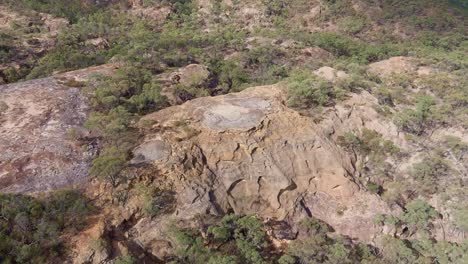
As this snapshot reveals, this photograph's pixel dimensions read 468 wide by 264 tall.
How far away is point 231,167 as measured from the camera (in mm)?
32562

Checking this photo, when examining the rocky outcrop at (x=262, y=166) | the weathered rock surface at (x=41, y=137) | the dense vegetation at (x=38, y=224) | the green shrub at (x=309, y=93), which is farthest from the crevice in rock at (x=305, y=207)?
the weathered rock surface at (x=41, y=137)

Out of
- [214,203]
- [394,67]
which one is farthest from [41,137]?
[394,67]

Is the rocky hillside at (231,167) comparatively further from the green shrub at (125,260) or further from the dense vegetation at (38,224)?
the green shrub at (125,260)

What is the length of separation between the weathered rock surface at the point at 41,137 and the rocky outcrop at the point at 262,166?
6.03 metres

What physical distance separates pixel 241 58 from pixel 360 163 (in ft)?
112

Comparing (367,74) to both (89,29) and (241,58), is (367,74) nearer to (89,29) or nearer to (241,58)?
(241,58)

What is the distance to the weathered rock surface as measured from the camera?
→ 2938 cm

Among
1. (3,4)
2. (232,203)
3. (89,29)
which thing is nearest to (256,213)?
(232,203)

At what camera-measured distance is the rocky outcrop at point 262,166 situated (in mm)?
31516

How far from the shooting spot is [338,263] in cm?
2628

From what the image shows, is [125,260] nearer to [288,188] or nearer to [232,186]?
[232,186]

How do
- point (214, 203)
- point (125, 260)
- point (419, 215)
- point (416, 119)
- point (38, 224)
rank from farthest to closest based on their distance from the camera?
1. point (416, 119)
2. point (419, 215)
3. point (214, 203)
4. point (38, 224)
5. point (125, 260)

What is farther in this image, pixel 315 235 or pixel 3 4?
pixel 3 4

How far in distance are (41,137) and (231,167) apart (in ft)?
56.7
